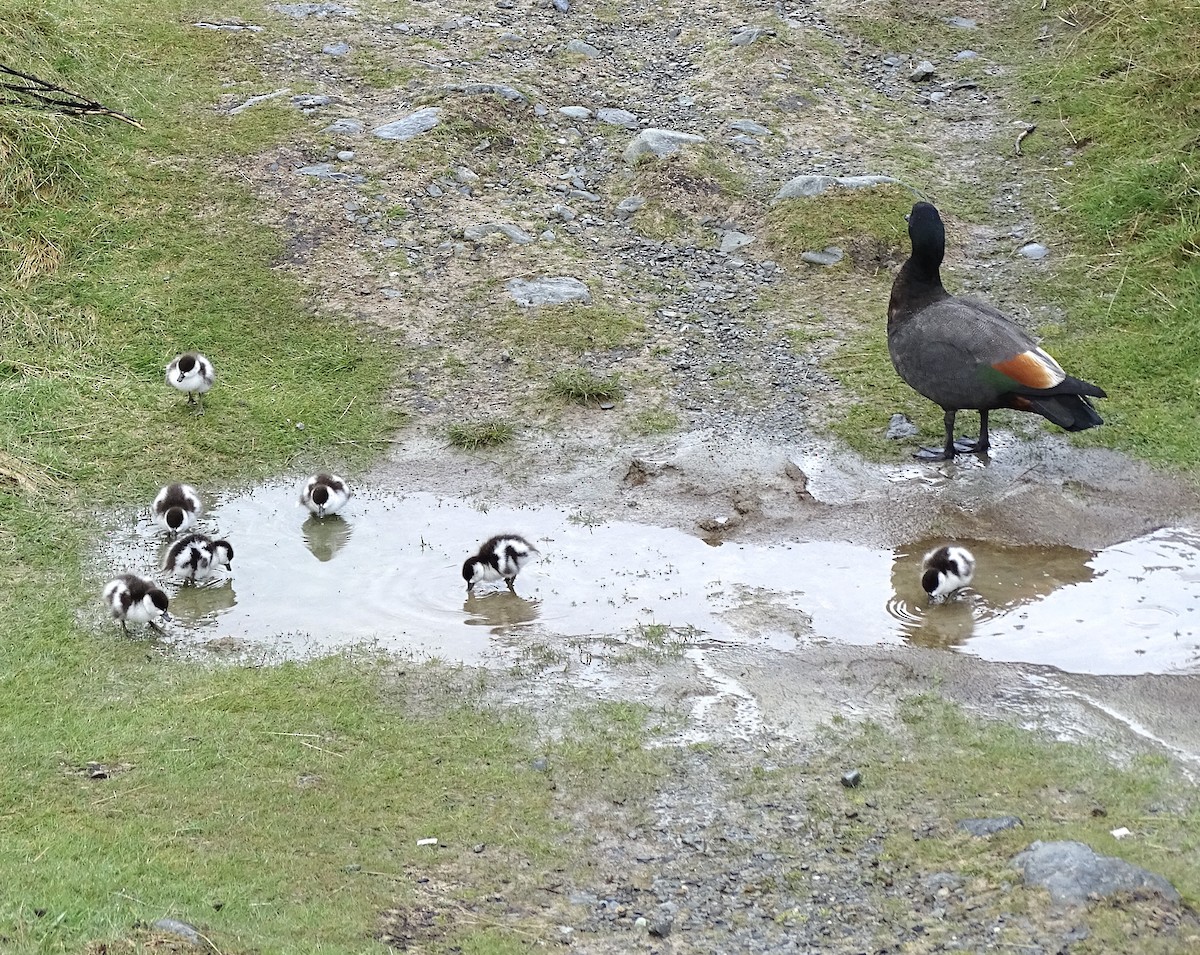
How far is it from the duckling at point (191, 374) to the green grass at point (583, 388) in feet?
9.38

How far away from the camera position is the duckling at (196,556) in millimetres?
9398

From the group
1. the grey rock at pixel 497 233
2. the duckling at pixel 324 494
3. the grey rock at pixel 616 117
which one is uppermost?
the grey rock at pixel 616 117

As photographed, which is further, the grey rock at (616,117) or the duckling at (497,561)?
the grey rock at (616,117)

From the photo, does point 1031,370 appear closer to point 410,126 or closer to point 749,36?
point 410,126

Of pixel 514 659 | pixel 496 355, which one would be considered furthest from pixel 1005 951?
pixel 496 355

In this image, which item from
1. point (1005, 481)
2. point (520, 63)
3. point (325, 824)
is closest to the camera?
point (325, 824)

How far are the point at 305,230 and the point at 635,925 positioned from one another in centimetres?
926

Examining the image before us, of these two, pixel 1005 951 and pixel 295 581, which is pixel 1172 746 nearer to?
pixel 1005 951

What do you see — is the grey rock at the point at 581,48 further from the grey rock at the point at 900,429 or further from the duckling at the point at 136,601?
the duckling at the point at 136,601

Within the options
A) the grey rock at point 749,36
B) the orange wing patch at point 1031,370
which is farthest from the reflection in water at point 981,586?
the grey rock at point 749,36

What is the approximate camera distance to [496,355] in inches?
489

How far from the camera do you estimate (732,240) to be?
1405 cm

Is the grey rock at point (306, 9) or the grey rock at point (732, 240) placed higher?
the grey rock at point (306, 9)

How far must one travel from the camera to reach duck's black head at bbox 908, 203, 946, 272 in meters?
11.1
